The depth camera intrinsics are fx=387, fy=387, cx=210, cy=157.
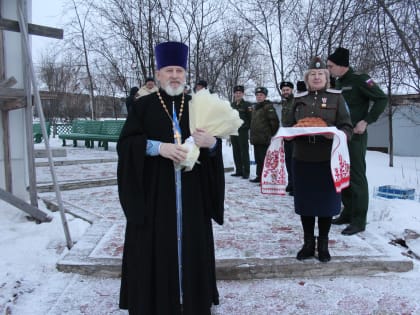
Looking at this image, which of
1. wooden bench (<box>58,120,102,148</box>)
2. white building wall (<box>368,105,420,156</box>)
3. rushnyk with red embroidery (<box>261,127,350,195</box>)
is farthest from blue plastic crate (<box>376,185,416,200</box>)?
wooden bench (<box>58,120,102,148</box>)

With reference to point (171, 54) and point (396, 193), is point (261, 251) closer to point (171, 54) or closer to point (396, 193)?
point (171, 54)

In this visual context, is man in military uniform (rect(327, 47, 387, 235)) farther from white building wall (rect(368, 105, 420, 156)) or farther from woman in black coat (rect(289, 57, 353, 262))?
white building wall (rect(368, 105, 420, 156))

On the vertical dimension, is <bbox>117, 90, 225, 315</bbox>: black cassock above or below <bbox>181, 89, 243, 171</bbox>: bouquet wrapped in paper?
below

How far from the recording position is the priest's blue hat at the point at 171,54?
7.93 ft

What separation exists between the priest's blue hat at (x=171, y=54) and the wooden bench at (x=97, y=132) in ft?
33.7

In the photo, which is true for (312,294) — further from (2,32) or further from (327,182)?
(2,32)

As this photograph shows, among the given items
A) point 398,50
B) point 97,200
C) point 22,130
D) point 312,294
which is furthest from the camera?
point 398,50

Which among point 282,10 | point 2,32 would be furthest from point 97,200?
point 282,10

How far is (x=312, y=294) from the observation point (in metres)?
3.08

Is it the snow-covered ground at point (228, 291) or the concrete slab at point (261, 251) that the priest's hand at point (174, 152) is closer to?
the snow-covered ground at point (228, 291)

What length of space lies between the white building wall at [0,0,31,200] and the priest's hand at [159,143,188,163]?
3588mm

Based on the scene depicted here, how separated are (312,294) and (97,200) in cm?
388

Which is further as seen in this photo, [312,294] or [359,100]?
[359,100]

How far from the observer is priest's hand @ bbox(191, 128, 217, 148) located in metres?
2.38
